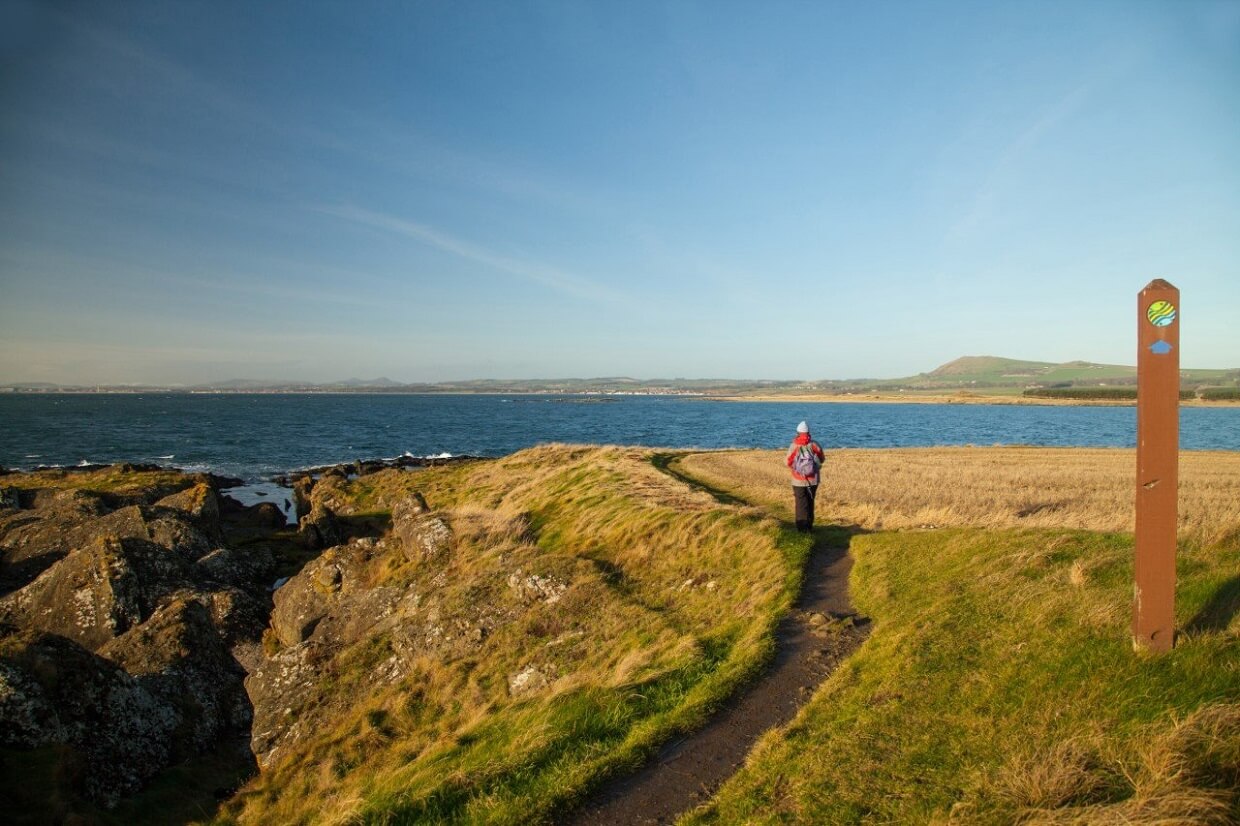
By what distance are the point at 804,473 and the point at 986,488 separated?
14069mm

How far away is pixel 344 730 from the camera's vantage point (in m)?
11.5

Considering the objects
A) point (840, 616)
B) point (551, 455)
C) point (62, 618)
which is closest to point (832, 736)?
point (840, 616)

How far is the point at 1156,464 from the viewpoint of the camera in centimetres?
636

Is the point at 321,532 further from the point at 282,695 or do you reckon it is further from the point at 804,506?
the point at 804,506

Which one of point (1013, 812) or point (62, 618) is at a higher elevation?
point (1013, 812)

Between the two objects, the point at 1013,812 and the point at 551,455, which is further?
the point at 551,455

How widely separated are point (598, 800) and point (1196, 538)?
10.0 m

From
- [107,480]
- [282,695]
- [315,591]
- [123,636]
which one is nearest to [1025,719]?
[282,695]

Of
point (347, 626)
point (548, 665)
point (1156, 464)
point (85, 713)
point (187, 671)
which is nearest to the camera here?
point (1156, 464)

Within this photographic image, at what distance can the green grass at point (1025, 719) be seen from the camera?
16.1 ft

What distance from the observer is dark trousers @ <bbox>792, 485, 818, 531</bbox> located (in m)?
15.5

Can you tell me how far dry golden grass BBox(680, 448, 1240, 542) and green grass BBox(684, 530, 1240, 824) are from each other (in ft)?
12.8

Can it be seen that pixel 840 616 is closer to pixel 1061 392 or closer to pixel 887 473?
pixel 887 473

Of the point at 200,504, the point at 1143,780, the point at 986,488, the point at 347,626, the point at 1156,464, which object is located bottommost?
the point at 347,626
